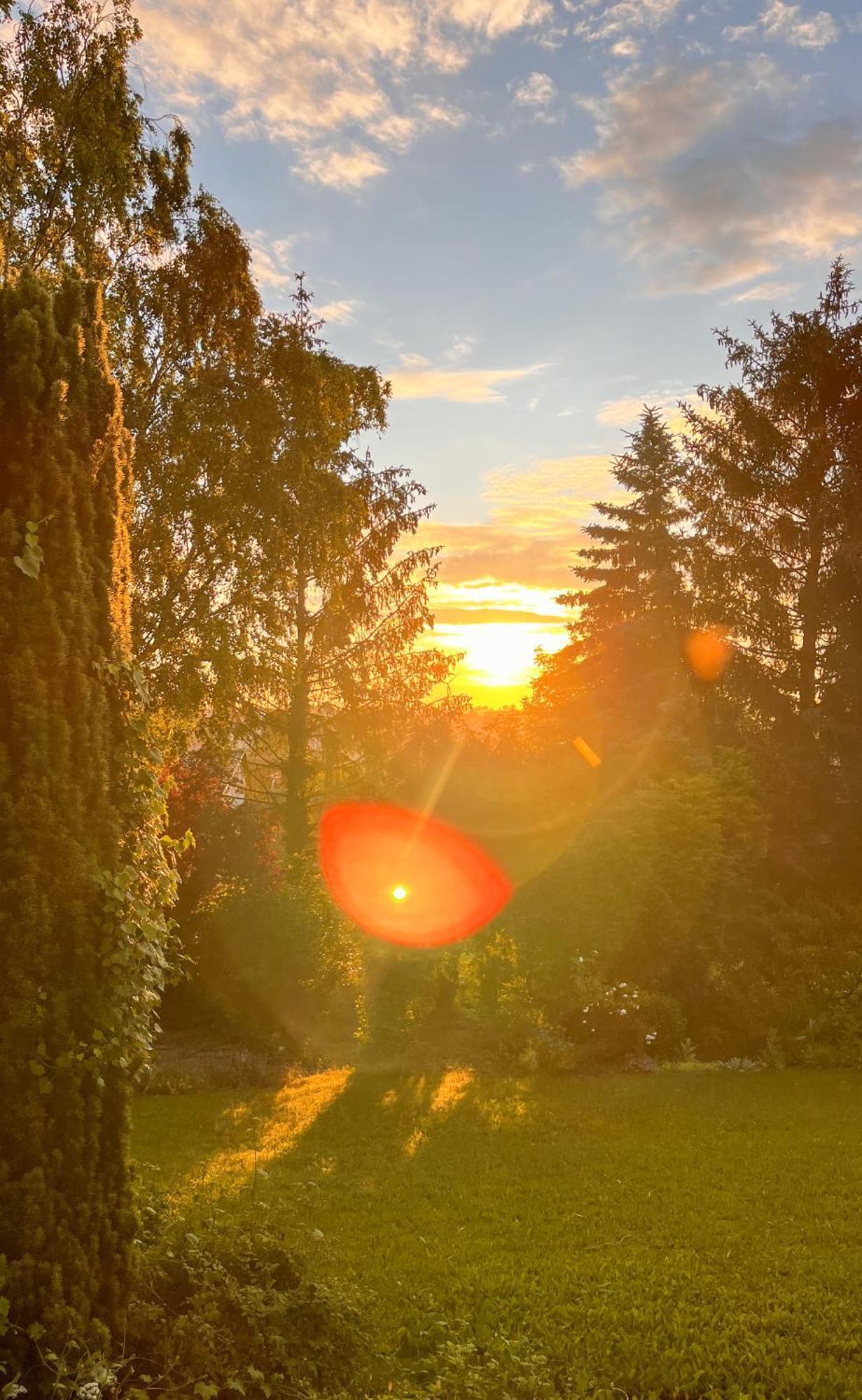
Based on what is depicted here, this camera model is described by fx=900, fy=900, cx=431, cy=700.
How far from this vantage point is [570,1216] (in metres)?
7.31

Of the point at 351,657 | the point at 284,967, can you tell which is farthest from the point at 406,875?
the point at 284,967

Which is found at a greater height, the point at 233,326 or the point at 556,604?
the point at 233,326

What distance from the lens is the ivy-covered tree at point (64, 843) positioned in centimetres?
383

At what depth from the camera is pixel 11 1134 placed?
3770mm

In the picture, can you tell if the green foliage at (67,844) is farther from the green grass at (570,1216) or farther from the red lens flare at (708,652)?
the red lens flare at (708,652)

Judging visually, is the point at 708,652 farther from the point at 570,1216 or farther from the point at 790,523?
the point at 570,1216

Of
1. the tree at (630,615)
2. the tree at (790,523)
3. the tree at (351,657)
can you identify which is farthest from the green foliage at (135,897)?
the tree at (630,615)

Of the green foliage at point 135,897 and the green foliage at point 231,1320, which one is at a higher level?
the green foliage at point 135,897

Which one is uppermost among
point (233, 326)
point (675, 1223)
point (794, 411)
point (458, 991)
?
point (794, 411)

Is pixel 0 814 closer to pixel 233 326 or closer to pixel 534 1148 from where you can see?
pixel 534 1148

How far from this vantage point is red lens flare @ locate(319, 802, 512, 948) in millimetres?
18781

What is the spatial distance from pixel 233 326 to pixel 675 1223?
11.8 m

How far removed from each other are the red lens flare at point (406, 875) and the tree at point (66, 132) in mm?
12665

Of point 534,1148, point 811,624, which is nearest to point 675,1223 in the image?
point 534,1148
